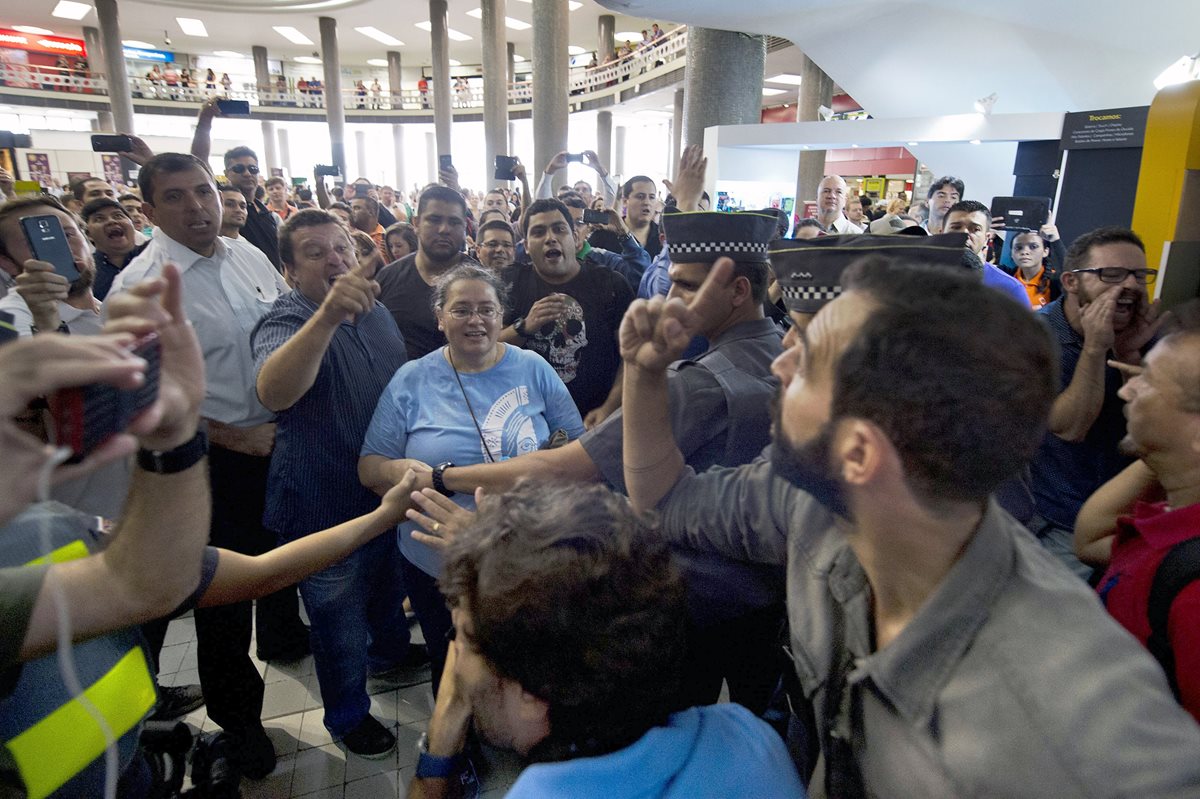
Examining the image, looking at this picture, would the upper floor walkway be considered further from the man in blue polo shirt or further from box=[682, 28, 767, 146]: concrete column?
the man in blue polo shirt

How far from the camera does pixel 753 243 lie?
149 cm

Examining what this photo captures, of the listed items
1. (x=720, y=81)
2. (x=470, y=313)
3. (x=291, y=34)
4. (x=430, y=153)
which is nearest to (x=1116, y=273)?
(x=470, y=313)

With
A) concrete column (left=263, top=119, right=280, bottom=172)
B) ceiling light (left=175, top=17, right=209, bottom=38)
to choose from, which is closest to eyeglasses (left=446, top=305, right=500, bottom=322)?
ceiling light (left=175, top=17, right=209, bottom=38)

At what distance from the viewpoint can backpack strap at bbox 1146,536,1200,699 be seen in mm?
854

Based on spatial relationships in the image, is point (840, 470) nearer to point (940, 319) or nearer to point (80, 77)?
point (940, 319)

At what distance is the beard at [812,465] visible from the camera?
0.74m

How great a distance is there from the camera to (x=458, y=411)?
1793 millimetres

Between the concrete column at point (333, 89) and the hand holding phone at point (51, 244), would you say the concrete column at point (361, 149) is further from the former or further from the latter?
the hand holding phone at point (51, 244)

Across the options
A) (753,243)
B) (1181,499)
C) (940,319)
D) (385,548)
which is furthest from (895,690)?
(385,548)

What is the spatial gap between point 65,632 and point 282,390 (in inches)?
42.5

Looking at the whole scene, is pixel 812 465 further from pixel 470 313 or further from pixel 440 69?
pixel 440 69

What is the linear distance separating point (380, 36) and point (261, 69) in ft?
14.1

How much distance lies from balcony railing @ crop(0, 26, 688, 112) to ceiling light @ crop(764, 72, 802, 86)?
11.1 feet

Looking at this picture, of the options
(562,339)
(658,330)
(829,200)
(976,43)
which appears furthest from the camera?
(976,43)
